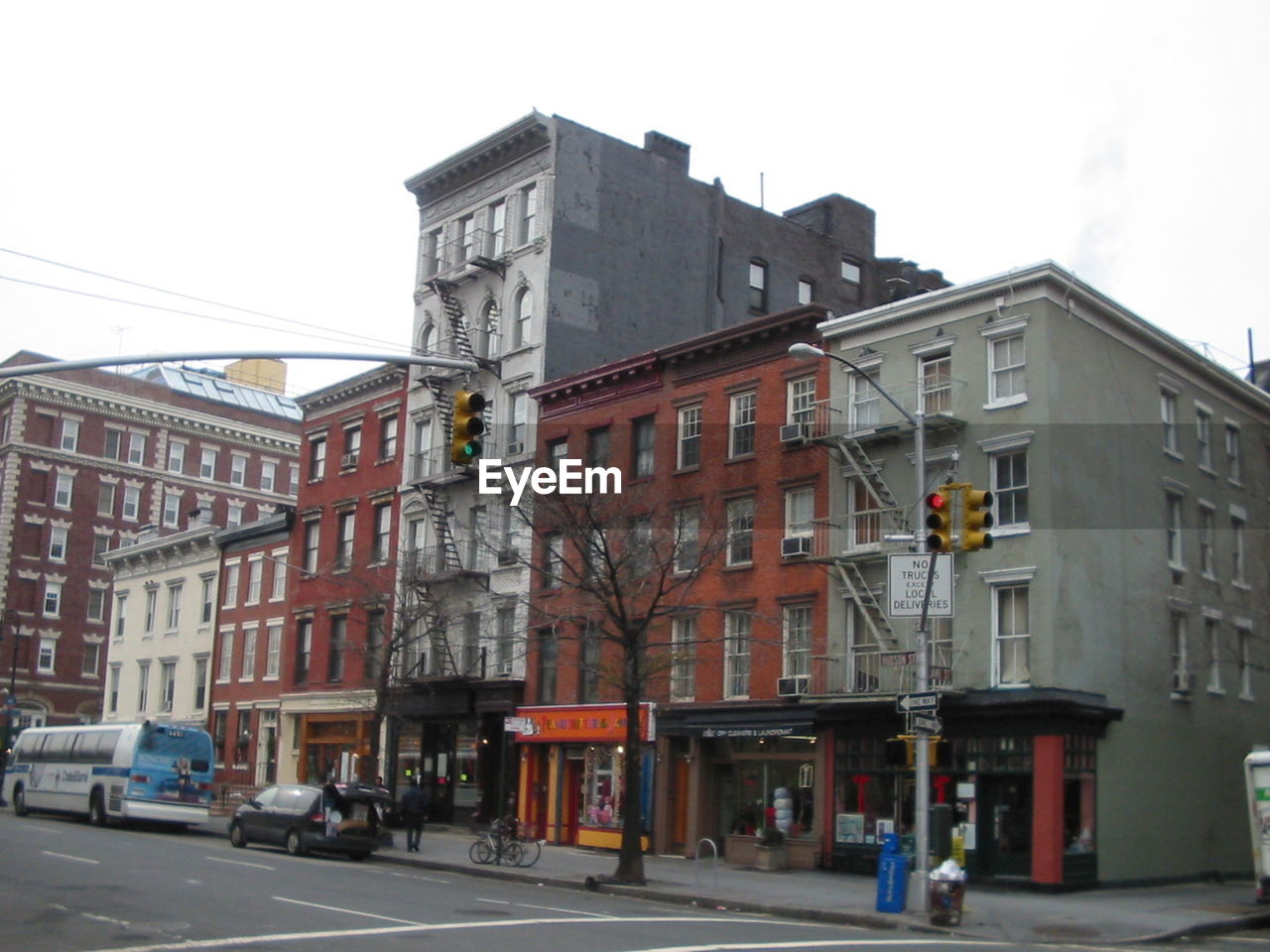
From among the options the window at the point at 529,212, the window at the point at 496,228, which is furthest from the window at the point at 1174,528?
the window at the point at 496,228

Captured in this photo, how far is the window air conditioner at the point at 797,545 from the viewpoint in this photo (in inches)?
1395

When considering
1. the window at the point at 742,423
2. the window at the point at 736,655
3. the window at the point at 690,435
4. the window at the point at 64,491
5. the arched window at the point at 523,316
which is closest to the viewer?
the window at the point at 736,655

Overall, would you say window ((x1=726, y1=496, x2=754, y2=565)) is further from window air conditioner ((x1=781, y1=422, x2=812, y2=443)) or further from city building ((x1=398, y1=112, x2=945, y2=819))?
city building ((x1=398, y1=112, x2=945, y2=819))

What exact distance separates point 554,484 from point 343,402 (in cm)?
1513

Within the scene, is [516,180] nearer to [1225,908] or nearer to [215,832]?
[215,832]

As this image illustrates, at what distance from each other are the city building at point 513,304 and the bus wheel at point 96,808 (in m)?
10.1

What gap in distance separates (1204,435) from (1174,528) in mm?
3394

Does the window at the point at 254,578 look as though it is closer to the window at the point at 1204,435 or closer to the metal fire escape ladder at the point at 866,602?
the metal fire escape ladder at the point at 866,602

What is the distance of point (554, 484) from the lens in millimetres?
42250

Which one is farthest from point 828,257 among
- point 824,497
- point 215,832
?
point 215,832

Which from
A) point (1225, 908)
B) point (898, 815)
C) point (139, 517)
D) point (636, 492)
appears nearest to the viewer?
point (1225, 908)

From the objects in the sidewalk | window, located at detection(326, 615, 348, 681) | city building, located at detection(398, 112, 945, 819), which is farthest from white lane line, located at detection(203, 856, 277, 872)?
window, located at detection(326, 615, 348, 681)

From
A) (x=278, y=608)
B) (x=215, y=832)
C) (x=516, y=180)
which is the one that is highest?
(x=516, y=180)

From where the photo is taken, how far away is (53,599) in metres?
80.9
